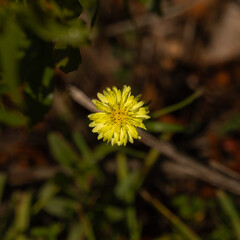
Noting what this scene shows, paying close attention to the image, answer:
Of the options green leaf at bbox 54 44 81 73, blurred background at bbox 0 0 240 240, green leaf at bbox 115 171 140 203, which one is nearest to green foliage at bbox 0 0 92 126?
green leaf at bbox 54 44 81 73

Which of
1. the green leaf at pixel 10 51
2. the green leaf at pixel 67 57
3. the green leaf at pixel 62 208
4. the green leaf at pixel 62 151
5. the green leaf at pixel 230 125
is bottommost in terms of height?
the green leaf at pixel 10 51

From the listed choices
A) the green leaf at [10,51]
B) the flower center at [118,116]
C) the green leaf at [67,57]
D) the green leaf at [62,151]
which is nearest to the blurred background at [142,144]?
the green leaf at [62,151]

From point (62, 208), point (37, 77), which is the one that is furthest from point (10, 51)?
point (62, 208)

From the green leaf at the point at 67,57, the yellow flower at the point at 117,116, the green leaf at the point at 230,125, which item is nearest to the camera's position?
the green leaf at the point at 67,57

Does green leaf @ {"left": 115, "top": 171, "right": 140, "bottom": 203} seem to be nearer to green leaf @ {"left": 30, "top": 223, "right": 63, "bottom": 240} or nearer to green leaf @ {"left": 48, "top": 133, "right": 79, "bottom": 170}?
green leaf @ {"left": 48, "top": 133, "right": 79, "bottom": 170}

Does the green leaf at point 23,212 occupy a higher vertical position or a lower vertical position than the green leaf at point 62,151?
lower

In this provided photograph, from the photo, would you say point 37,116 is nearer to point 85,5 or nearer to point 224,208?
point 85,5

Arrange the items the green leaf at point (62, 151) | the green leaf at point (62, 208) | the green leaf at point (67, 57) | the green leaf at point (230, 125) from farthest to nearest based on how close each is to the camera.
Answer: the green leaf at point (230, 125)
the green leaf at point (62, 208)
the green leaf at point (62, 151)
the green leaf at point (67, 57)

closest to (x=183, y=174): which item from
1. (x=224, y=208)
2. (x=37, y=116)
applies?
(x=224, y=208)

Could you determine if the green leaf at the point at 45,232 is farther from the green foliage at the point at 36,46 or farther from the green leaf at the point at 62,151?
the green foliage at the point at 36,46

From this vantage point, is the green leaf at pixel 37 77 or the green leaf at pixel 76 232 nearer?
the green leaf at pixel 37 77
